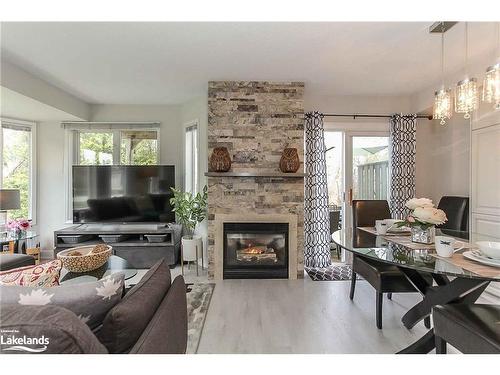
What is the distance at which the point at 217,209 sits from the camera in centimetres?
360

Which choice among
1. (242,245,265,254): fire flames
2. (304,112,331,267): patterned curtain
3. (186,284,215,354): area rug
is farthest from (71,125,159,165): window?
(304,112,331,267): patterned curtain

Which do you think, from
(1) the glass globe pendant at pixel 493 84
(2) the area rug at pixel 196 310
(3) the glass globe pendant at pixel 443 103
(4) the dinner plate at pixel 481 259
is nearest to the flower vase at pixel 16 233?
(2) the area rug at pixel 196 310

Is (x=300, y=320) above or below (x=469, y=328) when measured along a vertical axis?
below

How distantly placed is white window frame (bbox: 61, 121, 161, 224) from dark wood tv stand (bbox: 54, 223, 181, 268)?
30.0 inches

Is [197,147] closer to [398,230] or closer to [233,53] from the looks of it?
[233,53]

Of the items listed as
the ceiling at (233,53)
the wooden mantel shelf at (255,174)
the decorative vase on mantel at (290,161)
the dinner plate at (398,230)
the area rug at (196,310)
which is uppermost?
the ceiling at (233,53)

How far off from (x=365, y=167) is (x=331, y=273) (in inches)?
67.1

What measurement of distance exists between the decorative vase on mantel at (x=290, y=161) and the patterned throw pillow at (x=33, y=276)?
8.62ft

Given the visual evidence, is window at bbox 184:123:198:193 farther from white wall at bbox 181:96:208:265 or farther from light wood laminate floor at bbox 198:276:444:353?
light wood laminate floor at bbox 198:276:444:353

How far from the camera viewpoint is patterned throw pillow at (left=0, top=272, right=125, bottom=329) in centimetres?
96

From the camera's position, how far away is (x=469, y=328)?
1357mm

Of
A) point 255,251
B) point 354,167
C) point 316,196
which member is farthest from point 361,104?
point 255,251

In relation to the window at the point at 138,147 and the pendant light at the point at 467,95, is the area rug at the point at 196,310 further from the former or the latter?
the pendant light at the point at 467,95

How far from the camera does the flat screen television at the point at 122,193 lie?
4164 mm
